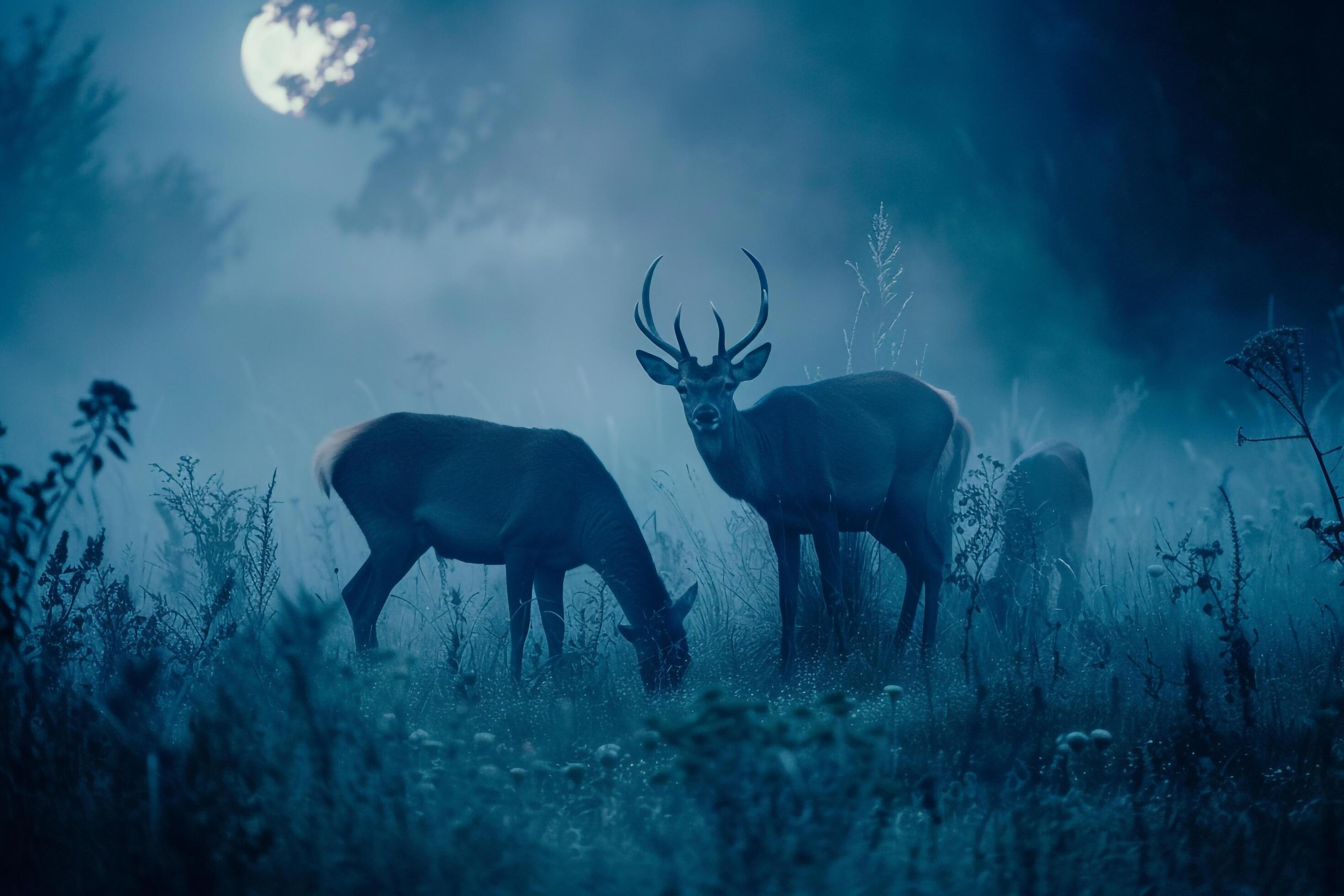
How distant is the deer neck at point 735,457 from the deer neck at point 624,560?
2.14 ft

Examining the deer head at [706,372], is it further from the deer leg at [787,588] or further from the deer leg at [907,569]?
the deer leg at [907,569]

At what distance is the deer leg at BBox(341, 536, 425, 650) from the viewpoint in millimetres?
5957

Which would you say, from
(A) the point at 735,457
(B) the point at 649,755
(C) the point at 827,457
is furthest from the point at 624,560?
(B) the point at 649,755

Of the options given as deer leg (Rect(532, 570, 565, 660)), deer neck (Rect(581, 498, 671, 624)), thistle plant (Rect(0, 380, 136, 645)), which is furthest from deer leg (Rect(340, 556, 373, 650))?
thistle plant (Rect(0, 380, 136, 645))

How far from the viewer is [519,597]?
5809mm

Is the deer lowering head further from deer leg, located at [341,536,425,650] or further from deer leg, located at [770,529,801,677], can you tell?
deer leg, located at [341,536,425,650]

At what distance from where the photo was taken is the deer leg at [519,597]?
17.8 feet

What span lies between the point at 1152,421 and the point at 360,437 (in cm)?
1077

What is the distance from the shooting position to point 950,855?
2738 mm

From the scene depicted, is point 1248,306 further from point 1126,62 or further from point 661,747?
point 661,747

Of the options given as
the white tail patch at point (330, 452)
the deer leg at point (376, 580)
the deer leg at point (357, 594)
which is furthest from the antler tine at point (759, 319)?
the deer leg at point (357, 594)

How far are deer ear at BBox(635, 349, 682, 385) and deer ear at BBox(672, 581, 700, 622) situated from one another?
1223 mm

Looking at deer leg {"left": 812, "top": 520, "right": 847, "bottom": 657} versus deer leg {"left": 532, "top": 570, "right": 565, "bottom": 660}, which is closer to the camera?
deer leg {"left": 812, "top": 520, "right": 847, "bottom": 657}

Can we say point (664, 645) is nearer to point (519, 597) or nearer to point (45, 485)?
point (519, 597)
